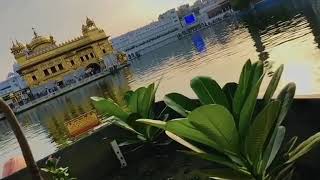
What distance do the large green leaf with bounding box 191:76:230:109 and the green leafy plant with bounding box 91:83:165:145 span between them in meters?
2.36

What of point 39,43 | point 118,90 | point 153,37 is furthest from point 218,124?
point 153,37

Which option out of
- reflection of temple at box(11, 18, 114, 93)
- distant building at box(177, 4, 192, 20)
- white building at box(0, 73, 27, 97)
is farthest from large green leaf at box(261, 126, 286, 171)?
distant building at box(177, 4, 192, 20)

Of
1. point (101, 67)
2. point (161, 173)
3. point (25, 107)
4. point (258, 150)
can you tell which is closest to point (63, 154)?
point (161, 173)

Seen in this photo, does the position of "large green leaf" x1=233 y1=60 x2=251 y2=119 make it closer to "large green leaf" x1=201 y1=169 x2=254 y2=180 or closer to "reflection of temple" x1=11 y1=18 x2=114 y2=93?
"large green leaf" x1=201 y1=169 x2=254 y2=180

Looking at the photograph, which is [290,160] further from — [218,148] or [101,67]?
[101,67]

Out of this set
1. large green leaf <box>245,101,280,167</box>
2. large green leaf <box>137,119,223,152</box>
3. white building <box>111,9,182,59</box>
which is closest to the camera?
large green leaf <box>245,101,280,167</box>

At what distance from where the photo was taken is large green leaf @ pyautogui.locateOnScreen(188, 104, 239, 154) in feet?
9.55

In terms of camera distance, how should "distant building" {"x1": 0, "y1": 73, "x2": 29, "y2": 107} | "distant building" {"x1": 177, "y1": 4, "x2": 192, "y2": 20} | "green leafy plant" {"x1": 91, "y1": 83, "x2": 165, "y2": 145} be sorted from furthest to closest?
"distant building" {"x1": 177, "y1": 4, "x2": 192, "y2": 20} → "distant building" {"x1": 0, "y1": 73, "x2": 29, "y2": 107} → "green leafy plant" {"x1": 91, "y1": 83, "x2": 165, "y2": 145}

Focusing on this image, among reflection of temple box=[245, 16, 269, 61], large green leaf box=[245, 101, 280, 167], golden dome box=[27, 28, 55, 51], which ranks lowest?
reflection of temple box=[245, 16, 269, 61]

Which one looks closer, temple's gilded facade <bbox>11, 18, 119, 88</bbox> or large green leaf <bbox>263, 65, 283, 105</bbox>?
large green leaf <bbox>263, 65, 283, 105</bbox>

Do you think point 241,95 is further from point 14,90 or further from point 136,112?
point 14,90

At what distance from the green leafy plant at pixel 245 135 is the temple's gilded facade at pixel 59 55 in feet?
293

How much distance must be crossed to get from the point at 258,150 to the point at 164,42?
140228mm

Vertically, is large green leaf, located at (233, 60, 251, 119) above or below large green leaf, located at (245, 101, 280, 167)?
above
